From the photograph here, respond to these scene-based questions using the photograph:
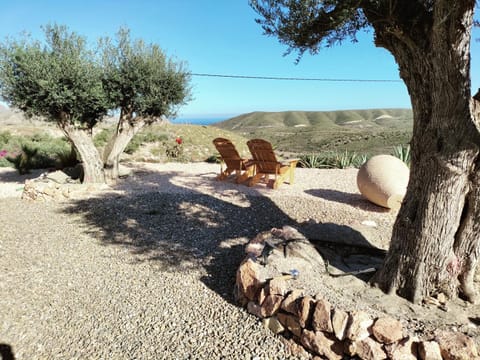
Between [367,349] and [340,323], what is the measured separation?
0.22 metres

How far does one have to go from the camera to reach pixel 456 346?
1.99m

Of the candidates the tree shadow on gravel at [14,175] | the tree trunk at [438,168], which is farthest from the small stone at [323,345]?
the tree shadow on gravel at [14,175]

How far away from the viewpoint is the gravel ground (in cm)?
248

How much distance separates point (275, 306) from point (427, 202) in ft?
4.86

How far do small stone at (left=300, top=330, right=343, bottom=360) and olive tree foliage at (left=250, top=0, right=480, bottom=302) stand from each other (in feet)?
2.66

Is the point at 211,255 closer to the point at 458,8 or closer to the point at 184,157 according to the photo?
the point at 458,8

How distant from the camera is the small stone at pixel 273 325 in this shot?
8.23 feet

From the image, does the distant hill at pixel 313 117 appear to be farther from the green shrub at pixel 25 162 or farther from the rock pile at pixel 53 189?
the rock pile at pixel 53 189

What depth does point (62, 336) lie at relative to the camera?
2.55 m

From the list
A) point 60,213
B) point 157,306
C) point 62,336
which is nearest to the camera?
point 62,336

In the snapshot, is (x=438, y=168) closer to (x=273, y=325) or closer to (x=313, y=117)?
(x=273, y=325)

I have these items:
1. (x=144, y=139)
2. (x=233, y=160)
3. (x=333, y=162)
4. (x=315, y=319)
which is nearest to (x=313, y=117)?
(x=144, y=139)

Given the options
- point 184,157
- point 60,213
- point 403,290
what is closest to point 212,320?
point 403,290

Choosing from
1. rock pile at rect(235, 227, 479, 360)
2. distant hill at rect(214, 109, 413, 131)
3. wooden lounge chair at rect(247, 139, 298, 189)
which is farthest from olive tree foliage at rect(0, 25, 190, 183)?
distant hill at rect(214, 109, 413, 131)
